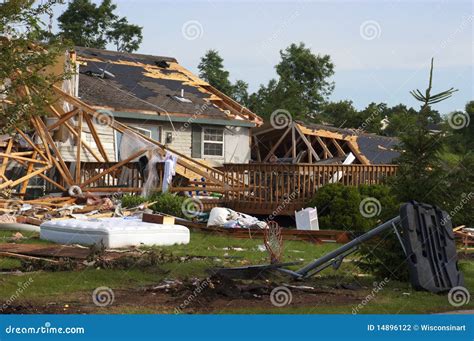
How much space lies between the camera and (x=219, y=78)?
63.6 metres

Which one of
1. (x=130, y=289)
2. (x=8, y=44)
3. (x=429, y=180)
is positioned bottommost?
(x=130, y=289)

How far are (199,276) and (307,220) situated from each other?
434 inches

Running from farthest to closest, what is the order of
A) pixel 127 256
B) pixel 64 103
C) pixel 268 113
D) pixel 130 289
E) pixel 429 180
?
1. pixel 268 113
2. pixel 64 103
3. pixel 127 256
4. pixel 429 180
5. pixel 130 289

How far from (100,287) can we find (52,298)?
1347mm

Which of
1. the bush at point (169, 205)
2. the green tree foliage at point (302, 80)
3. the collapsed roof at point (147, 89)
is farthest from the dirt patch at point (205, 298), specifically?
the green tree foliage at point (302, 80)

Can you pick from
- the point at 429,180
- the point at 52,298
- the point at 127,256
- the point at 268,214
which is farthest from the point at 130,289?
the point at 268,214

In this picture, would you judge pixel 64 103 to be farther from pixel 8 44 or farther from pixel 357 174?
pixel 8 44

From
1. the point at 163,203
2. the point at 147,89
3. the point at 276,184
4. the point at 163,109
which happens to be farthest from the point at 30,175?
the point at 147,89

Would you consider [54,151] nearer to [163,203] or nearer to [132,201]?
[132,201]

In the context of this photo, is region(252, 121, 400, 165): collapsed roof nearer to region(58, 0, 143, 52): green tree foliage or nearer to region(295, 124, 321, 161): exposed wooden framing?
region(295, 124, 321, 161): exposed wooden framing

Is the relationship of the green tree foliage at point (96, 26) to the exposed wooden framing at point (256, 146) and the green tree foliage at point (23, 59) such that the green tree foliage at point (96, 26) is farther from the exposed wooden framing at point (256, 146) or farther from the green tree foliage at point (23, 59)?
the green tree foliage at point (23, 59)

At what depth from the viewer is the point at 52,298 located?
12.1 m

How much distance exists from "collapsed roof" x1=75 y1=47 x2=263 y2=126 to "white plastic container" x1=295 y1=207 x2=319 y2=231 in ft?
36.4

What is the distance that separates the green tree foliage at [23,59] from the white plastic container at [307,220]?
1200 centimetres
